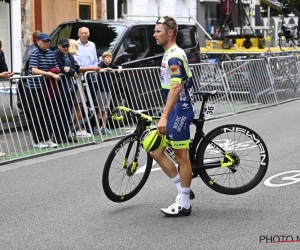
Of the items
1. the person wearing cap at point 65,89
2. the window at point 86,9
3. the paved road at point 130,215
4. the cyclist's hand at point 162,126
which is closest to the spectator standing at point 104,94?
the person wearing cap at point 65,89

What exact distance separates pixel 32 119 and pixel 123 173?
4.27 meters

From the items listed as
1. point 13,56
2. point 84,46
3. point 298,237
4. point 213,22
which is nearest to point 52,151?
point 84,46

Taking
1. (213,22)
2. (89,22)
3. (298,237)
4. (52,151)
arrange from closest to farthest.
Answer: (298,237)
(52,151)
(89,22)
(213,22)

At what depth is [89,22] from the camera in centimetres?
1545

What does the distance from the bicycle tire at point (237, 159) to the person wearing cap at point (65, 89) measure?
4721 millimetres

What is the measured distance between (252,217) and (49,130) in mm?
5280

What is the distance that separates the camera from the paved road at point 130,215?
634cm

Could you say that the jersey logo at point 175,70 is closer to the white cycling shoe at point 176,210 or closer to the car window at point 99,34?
the white cycling shoe at point 176,210

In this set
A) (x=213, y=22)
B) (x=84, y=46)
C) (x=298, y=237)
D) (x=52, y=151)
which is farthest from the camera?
(x=213, y=22)

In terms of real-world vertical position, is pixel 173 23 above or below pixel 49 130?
above

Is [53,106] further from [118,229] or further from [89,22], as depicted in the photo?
[118,229]

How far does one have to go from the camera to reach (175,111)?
6.98m

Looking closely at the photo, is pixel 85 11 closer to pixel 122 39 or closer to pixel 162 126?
pixel 122 39

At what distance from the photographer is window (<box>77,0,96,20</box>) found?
94.1 ft
